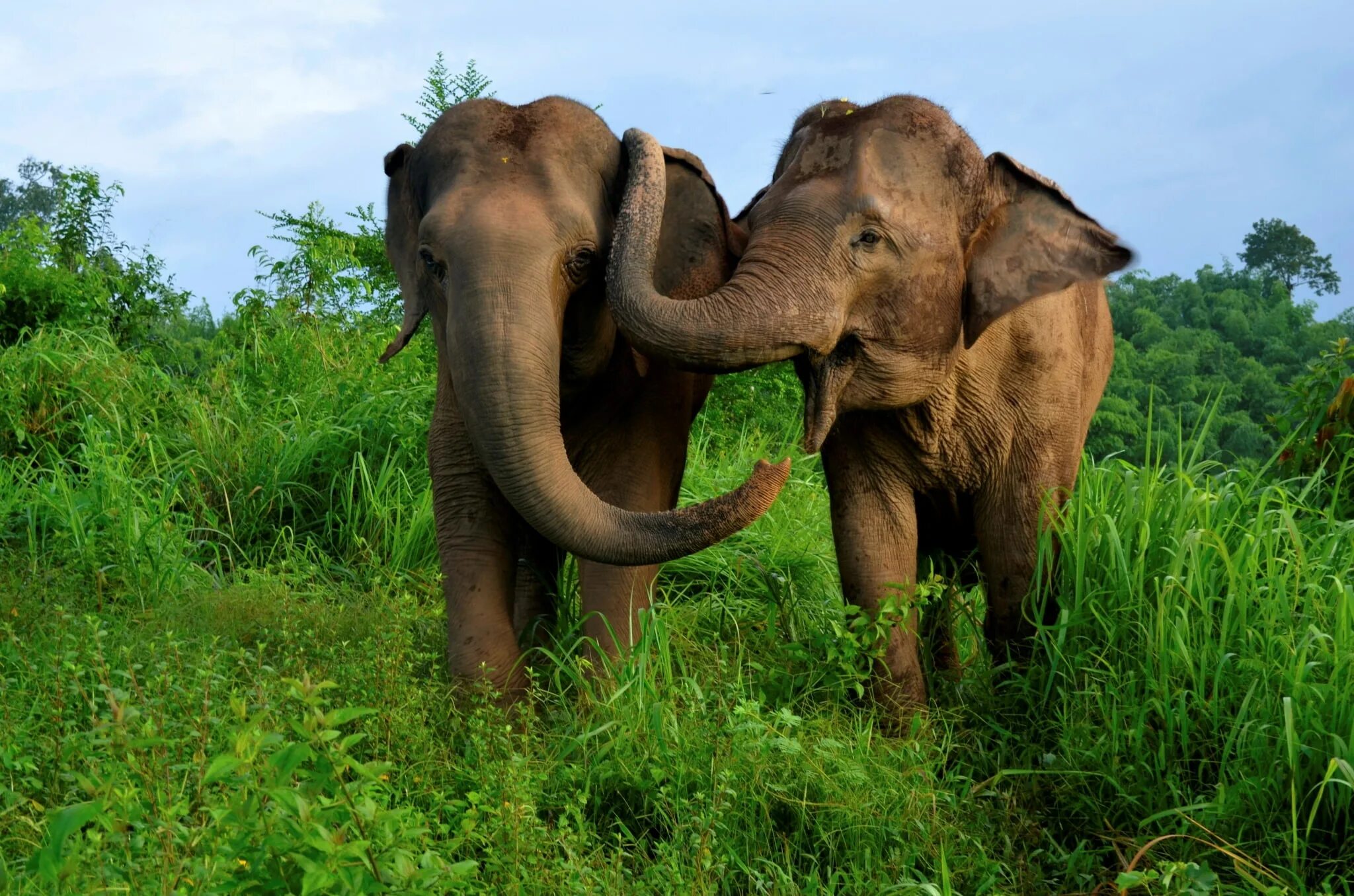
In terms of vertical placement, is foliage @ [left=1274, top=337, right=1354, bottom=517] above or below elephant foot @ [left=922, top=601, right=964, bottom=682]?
above

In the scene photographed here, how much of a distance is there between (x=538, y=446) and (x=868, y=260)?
3.66ft

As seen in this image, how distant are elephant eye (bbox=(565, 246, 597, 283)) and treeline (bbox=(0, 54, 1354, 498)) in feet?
6.09

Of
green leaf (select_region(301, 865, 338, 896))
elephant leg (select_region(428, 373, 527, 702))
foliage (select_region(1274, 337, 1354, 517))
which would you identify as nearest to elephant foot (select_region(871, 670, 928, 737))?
elephant leg (select_region(428, 373, 527, 702))

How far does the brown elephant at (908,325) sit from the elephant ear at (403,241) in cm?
78

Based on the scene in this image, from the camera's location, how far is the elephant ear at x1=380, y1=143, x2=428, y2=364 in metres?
4.66

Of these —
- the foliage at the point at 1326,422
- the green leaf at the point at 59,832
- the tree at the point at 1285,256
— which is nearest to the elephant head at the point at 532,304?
the green leaf at the point at 59,832

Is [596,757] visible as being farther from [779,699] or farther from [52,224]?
[52,224]

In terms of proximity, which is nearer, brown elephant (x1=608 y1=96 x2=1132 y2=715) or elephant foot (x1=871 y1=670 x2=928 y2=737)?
brown elephant (x1=608 y1=96 x2=1132 y2=715)

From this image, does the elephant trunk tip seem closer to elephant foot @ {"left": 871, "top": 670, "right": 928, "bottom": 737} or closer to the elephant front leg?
elephant foot @ {"left": 871, "top": 670, "right": 928, "bottom": 737}

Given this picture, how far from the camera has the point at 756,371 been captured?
31.1ft

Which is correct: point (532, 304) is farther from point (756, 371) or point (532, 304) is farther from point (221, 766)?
point (756, 371)

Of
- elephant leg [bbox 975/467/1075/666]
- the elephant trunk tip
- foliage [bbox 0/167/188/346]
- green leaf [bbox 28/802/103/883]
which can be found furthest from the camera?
foliage [bbox 0/167/188/346]

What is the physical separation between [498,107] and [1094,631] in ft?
8.25

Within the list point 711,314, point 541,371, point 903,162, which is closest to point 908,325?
point 903,162
